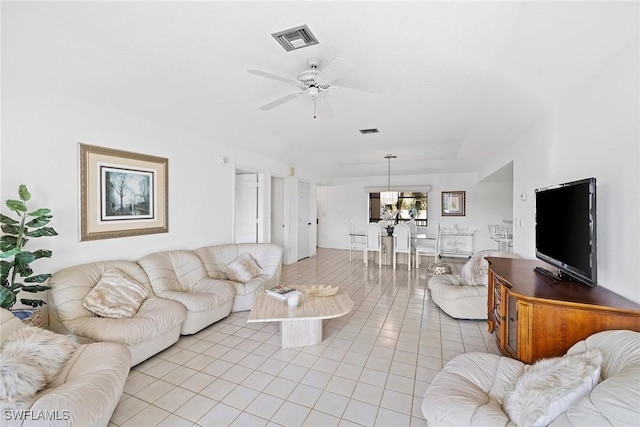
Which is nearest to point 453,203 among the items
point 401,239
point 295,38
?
point 401,239

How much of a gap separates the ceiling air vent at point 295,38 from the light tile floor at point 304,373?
2.63 meters

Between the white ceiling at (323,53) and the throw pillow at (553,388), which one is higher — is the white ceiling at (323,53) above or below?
above

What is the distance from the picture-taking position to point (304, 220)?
24.8ft

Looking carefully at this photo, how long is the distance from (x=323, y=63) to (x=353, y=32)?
0.46m

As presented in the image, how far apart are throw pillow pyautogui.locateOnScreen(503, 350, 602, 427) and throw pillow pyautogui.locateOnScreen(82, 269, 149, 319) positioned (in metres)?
2.98

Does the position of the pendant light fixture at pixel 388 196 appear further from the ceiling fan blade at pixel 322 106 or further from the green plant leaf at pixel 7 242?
the green plant leaf at pixel 7 242

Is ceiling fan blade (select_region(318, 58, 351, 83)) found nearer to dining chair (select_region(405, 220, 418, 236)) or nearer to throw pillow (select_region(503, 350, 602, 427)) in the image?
throw pillow (select_region(503, 350, 602, 427))

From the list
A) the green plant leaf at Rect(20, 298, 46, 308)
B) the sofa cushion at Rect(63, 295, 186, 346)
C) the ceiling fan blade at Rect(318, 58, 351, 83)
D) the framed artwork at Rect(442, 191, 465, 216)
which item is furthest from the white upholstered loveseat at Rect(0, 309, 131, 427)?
the framed artwork at Rect(442, 191, 465, 216)

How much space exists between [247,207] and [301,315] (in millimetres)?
3463

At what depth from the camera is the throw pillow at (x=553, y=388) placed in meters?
1.28

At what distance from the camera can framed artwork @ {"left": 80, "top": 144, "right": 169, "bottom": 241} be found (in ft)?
9.54

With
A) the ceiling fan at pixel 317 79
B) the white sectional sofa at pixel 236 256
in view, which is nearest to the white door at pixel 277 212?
the white sectional sofa at pixel 236 256

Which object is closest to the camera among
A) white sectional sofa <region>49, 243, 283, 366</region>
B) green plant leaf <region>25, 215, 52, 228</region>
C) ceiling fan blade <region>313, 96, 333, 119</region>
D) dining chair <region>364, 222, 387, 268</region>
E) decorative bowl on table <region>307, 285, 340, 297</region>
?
green plant leaf <region>25, 215, 52, 228</region>

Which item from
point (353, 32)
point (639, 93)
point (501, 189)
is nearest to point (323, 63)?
point (353, 32)
